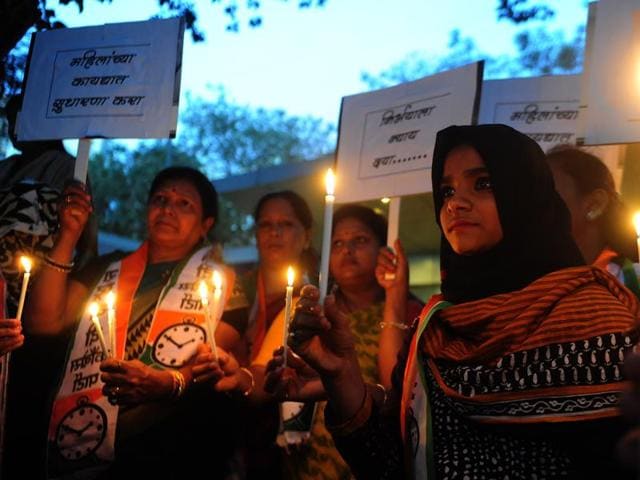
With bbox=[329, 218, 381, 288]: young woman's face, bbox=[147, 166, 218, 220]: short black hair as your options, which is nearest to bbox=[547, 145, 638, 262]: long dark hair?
bbox=[329, 218, 381, 288]: young woman's face

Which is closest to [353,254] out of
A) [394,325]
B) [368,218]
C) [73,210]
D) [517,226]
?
[368,218]

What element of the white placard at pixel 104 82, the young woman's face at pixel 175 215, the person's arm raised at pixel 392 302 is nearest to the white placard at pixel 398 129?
the person's arm raised at pixel 392 302

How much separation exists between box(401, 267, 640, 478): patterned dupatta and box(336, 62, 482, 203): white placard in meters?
1.51

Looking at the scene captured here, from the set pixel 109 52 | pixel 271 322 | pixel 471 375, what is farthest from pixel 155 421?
pixel 109 52

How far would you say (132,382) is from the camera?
8.91ft

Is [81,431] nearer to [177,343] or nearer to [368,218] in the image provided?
[177,343]

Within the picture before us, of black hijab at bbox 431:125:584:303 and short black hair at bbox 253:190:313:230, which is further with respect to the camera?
short black hair at bbox 253:190:313:230

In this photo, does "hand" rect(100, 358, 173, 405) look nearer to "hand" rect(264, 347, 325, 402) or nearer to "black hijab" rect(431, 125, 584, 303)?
"hand" rect(264, 347, 325, 402)

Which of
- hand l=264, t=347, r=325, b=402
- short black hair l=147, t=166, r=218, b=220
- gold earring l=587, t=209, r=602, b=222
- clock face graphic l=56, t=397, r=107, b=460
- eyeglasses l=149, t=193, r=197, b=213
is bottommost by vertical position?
clock face graphic l=56, t=397, r=107, b=460

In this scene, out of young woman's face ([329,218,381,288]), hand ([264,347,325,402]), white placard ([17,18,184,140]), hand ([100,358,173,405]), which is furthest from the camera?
young woman's face ([329,218,381,288])

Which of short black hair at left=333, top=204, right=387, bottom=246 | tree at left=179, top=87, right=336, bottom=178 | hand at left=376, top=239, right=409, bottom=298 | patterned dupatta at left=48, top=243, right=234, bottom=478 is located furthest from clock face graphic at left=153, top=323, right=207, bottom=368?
tree at left=179, top=87, right=336, bottom=178

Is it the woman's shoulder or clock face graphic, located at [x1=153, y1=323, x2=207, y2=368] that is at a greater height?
the woman's shoulder

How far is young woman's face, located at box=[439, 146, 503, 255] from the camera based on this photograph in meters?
2.21

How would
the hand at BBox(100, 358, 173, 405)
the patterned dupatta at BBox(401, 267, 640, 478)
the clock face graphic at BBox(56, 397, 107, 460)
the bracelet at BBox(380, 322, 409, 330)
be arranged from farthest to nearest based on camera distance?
the bracelet at BBox(380, 322, 409, 330) → the clock face graphic at BBox(56, 397, 107, 460) → the hand at BBox(100, 358, 173, 405) → the patterned dupatta at BBox(401, 267, 640, 478)
